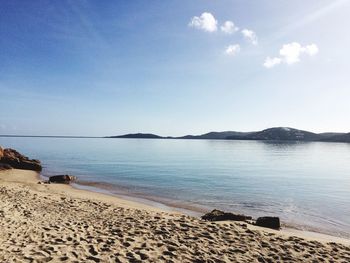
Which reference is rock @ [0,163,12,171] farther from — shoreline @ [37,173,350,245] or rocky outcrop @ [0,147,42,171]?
shoreline @ [37,173,350,245]

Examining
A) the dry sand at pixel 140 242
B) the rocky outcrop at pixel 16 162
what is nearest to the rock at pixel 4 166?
the rocky outcrop at pixel 16 162

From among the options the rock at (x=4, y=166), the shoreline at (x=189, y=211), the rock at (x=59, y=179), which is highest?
the rock at (x=4, y=166)

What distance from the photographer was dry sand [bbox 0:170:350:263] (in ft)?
31.6

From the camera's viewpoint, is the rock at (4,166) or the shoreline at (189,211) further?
the rock at (4,166)

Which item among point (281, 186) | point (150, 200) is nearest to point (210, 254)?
point (150, 200)

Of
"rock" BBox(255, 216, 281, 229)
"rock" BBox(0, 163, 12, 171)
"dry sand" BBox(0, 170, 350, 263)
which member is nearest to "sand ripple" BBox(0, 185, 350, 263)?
"dry sand" BBox(0, 170, 350, 263)

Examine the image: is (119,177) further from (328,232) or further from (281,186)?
(328,232)

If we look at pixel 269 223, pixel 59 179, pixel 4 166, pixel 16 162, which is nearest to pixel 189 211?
pixel 269 223

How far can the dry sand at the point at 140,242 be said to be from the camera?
9.64m

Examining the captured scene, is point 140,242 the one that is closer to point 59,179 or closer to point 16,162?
point 59,179

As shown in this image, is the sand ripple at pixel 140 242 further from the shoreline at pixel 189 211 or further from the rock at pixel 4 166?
the rock at pixel 4 166

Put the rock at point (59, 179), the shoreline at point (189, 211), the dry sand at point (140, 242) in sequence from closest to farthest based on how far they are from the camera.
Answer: the dry sand at point (140, 242) < the shoreline at point (189, 211) < the rock at point (59, 179)

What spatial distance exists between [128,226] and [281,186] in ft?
87.5

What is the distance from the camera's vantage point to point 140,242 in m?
11.0
